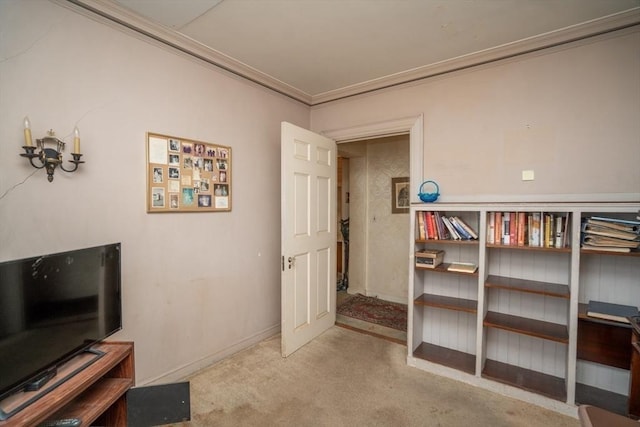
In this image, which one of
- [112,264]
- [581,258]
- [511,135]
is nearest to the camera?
[112,264]

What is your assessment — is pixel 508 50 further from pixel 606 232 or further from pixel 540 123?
pixel 606 232

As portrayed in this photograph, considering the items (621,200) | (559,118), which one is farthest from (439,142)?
(621,200)

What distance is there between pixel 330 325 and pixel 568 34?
3.30 meters

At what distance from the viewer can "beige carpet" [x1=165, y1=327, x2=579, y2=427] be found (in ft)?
6.26

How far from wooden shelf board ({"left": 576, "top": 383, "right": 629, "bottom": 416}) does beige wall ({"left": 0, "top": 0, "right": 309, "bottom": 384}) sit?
2.56 m

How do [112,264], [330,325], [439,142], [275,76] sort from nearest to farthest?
[112,264] → [439,142] → [275,76] → [330,325]

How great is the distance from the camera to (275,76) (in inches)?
112

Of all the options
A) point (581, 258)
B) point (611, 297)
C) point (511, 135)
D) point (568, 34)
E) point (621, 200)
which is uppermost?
point (568, 34)

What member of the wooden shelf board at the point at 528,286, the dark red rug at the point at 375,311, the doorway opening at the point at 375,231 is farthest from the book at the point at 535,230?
the doorway opening at the point at 375,231

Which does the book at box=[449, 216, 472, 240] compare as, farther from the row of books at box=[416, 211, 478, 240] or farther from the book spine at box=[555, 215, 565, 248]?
the book spine at box=[555, 215, 565, 248]

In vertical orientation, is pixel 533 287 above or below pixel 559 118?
below

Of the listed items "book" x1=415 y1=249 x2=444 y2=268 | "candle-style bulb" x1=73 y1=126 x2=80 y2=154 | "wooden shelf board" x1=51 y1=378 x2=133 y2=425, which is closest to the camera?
"wooden shelf board" x1=51 y1=378 x2=133 y2=425

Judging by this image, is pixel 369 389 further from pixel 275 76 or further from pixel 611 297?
pixel 275 76

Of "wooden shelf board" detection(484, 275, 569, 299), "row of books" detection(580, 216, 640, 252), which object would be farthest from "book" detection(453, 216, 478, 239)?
"row of books" detection(580, 216, 640, 252)
